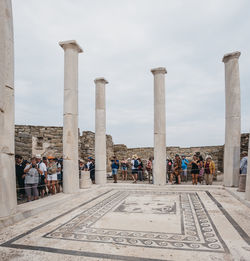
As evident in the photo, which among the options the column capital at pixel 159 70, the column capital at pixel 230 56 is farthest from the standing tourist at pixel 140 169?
the column capital at pixel 230 56

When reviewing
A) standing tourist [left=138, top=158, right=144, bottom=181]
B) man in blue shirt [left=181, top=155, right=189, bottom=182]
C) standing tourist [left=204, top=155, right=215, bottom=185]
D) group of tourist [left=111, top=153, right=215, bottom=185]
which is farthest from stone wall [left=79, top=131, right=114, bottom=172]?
standing tourist [left=204, top=155, right=215, bottom=185]

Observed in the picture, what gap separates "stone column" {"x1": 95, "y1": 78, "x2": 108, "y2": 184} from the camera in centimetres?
986

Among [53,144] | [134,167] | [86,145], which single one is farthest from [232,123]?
[53,144]

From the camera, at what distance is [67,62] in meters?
7.54

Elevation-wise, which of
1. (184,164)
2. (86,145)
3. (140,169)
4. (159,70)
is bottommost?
(140,169)

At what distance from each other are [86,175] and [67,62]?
4438mm

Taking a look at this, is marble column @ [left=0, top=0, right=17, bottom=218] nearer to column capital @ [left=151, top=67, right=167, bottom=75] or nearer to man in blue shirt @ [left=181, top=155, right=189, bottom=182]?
column capital @ [left=151, top=67, right=167, bottom=75]

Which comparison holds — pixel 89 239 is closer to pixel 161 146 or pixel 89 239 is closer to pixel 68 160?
pixel 68 160

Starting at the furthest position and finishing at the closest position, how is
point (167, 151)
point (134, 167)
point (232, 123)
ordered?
point (167, 151)
point (134, 167)
point (232, 123)

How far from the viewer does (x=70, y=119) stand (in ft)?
24.3

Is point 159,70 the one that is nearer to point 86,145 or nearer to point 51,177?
point 51,177

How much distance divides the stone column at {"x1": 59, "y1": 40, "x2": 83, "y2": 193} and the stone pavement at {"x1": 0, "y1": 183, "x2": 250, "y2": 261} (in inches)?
46.8

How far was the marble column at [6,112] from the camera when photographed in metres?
4.25

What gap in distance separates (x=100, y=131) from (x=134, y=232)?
6553mm
